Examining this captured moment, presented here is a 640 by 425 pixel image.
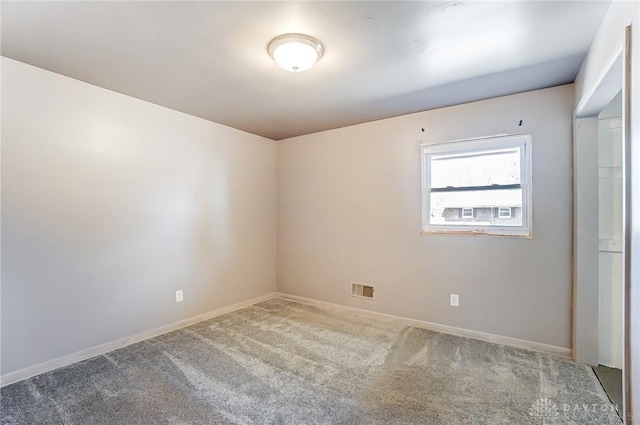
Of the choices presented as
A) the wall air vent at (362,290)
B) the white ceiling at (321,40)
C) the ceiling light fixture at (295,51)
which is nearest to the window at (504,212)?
the white ceiling at (321,40)

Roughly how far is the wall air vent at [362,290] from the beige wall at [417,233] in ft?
0.22

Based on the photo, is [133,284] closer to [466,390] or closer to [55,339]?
[55,339]

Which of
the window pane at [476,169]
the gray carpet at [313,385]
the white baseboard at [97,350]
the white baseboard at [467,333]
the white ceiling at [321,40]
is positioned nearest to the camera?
the white ceiling at [321,40]

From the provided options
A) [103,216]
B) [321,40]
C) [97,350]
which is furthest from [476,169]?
[97,350]

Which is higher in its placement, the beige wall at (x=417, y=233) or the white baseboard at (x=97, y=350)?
the beige wall at (x=417, y=233)

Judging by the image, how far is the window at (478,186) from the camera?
9.41 feet

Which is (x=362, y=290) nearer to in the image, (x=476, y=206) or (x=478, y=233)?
(x=478, y=233)

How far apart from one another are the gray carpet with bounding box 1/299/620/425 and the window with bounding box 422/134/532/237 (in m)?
1.14

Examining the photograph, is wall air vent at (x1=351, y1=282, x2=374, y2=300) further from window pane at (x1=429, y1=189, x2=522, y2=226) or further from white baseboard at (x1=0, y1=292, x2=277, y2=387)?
white baseboard at (x1=0, y1=292, x2=277, y2=387)

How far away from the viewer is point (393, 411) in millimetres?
1908

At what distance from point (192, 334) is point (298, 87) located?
2.65 meters

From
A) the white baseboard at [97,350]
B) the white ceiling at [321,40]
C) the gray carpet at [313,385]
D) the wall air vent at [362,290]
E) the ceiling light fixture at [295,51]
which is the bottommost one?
the gray carpet at [313,385]

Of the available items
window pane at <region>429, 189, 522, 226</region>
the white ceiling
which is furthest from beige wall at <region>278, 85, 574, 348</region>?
the white ceiling

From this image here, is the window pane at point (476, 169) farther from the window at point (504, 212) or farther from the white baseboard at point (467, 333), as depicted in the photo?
the white baseboard at point (467, 333)
